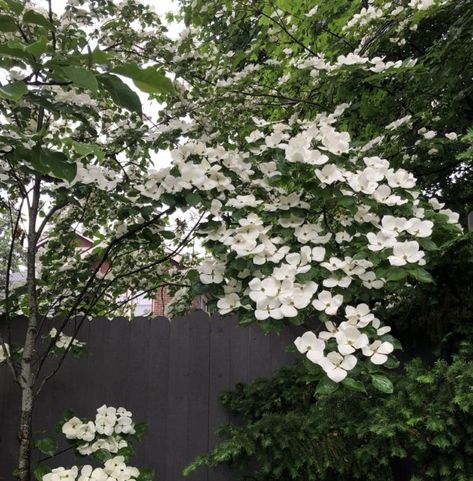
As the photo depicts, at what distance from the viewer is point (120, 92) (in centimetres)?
92

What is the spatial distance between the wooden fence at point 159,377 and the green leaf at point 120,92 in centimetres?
206

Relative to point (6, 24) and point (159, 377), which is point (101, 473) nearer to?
point (159, 377)

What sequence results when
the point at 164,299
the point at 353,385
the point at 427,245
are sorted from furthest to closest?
the point at 164,299
the point at 427,245
the point at 353,385

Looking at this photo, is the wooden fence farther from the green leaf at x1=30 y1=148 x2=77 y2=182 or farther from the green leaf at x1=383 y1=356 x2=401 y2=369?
the green leaf at x1=30 y1=148 x2=77 y2=182

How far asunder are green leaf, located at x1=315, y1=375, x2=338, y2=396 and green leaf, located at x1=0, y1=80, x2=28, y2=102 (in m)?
0.83

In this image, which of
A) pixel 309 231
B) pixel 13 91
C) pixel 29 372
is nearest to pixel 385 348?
pixel 309 231

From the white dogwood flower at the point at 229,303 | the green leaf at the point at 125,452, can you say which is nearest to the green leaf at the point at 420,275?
the white dogwood flower at the point at 229,303

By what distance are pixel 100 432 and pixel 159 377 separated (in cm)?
95

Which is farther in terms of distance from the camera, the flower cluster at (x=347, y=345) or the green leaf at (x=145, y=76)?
the flower cluster at (x=347, y=345)

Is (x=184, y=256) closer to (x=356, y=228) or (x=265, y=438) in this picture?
(x=265, y=438)

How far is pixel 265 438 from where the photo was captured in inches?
78.3

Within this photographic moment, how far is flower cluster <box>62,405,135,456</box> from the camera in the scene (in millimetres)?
1893

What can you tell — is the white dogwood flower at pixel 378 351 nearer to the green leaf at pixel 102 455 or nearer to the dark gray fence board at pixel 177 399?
the green leaf at pixel 102 455

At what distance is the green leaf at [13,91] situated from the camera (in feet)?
2.66
